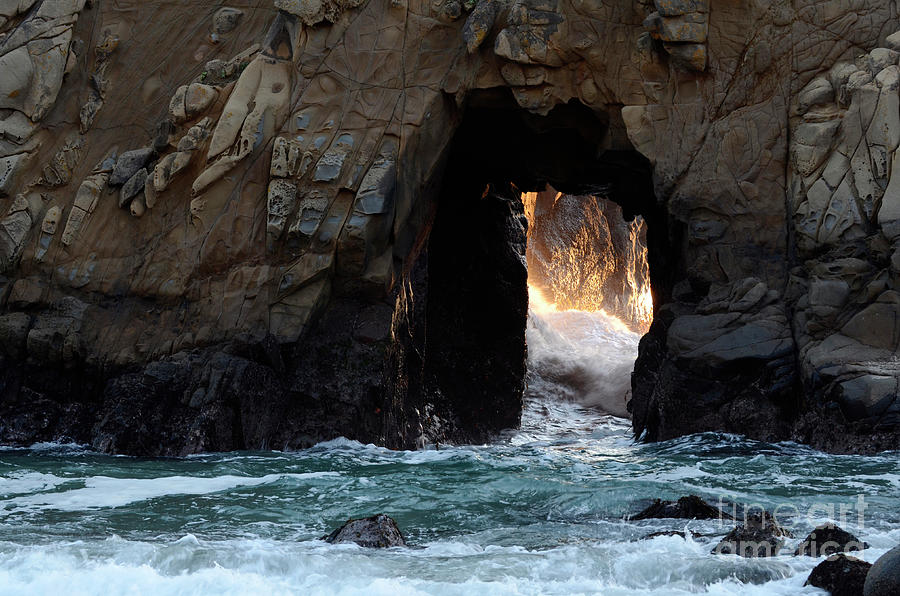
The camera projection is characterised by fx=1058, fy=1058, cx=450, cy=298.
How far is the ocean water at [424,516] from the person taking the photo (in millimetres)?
5633

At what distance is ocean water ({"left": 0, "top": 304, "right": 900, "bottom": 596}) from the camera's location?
5633mm

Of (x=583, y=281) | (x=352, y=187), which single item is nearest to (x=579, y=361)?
(x=583, y=281)

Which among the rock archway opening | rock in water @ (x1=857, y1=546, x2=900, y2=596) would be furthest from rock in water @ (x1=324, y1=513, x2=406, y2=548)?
the rock archway opening

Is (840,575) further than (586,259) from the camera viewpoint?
No

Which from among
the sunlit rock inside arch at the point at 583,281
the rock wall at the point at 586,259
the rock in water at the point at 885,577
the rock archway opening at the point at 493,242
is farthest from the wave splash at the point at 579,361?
the rock in water at the point at 885,577

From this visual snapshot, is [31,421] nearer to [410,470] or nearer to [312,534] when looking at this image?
[410,470]

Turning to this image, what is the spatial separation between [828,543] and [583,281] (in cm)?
2677

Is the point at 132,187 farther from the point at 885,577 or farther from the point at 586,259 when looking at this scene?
the point at 586,259

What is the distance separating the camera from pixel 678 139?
1399cm

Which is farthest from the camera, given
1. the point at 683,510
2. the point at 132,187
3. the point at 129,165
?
the point at 129,165

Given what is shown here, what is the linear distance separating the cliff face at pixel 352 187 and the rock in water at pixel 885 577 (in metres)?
7.51

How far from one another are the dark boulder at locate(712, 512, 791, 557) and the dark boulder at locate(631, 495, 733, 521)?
0.92m

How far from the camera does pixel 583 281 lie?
32719 millimetres

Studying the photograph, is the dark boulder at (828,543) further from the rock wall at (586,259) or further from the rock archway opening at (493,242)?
the rock wall at (586,259)
